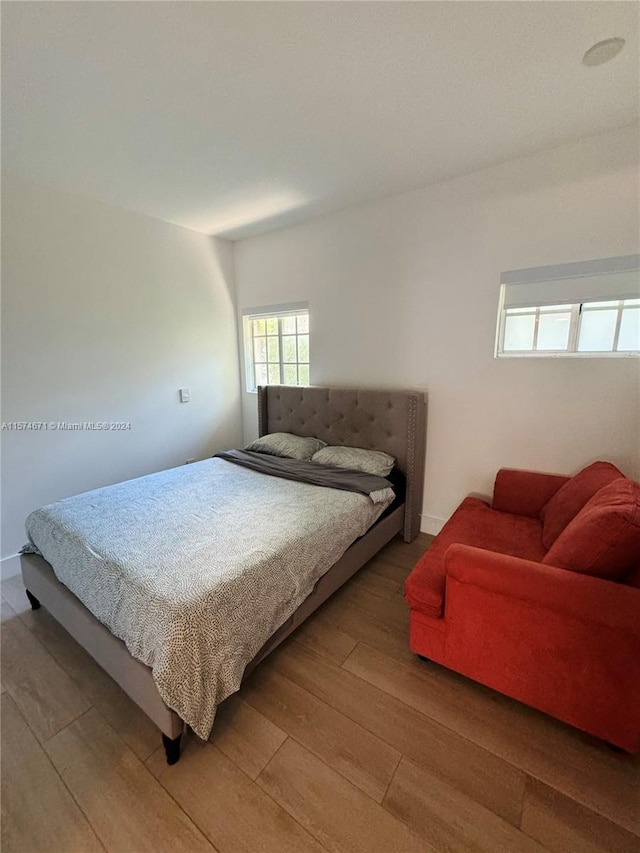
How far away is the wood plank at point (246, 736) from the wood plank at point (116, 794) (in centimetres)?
21

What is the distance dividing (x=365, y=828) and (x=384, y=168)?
3.13 m

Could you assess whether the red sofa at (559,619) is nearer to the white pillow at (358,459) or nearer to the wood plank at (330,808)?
the wood plank at (330,808)

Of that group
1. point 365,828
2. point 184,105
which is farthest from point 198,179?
point 365,828

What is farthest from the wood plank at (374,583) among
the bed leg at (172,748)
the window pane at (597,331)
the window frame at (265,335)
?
the window pane at (597,331)

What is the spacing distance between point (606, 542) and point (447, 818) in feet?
3.44

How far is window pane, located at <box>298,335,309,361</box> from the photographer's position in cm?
344

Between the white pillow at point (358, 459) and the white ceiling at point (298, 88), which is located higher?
the white ceiling at point (298, 88)

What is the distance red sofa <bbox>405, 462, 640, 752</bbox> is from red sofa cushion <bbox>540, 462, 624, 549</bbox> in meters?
0.20

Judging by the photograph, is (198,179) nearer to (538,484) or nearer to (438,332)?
(438,332)

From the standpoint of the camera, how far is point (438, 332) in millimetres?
2543

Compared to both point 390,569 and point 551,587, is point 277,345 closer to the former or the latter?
point 390,569

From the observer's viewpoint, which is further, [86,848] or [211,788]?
[211,788]

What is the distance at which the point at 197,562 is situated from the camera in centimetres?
146

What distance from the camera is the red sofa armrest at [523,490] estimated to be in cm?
214
